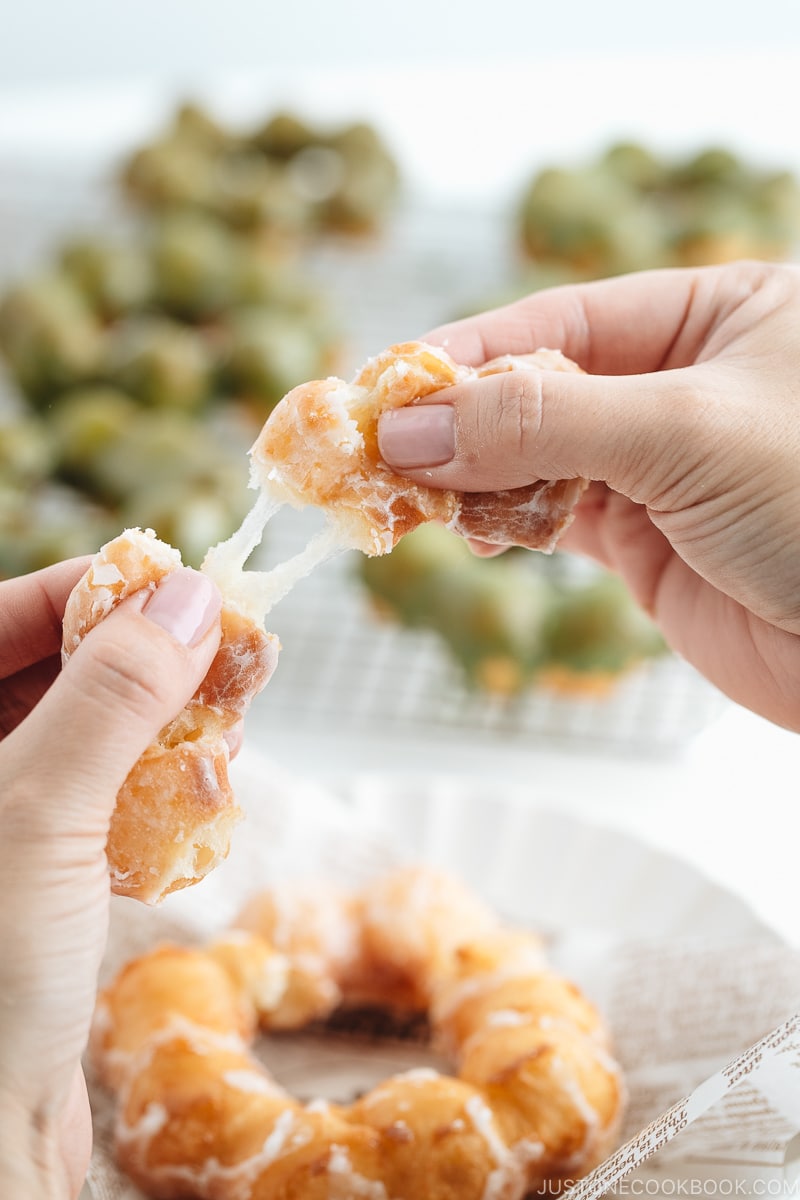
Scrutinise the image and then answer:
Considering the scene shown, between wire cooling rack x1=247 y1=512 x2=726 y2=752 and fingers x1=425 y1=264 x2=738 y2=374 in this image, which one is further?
wire cooling rack x1=247 y1=512 x2=726 y2=752

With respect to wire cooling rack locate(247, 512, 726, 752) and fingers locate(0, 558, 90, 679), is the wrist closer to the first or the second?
fingers locate(0, 558, 90, 679)

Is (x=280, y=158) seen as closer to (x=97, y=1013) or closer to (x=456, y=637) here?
(x=456, y=637)

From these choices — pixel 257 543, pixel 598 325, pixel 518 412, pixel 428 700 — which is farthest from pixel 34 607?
pixel 428 700

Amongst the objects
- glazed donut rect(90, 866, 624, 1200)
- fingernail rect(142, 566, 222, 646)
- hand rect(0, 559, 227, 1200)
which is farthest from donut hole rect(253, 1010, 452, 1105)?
fingernail rect(142, 566, 222, 646)

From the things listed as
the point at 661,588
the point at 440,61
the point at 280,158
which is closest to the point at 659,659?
the point at 661,588

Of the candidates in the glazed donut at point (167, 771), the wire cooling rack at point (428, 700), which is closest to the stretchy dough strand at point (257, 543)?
the glazed donut at point (167, 771)

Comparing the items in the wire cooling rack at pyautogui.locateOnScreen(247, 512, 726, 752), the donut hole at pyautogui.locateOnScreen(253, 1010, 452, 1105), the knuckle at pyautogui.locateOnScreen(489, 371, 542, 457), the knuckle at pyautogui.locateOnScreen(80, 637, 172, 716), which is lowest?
the donut hole at pyautogui.locateOnScreen(253, 1010, 452, 1105)

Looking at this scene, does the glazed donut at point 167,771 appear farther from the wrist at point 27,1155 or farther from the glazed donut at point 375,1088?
the glazed donut at point 375,1088
